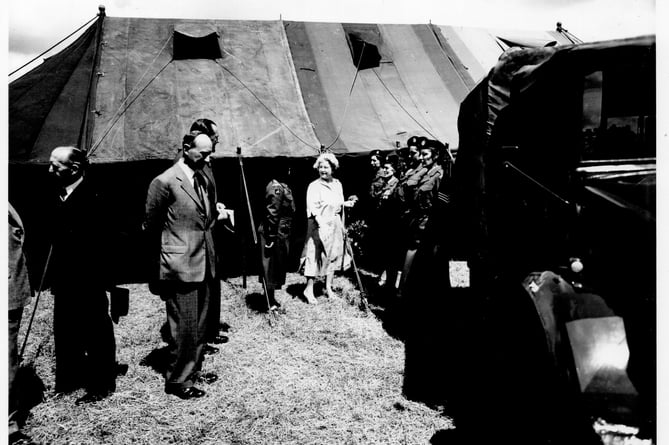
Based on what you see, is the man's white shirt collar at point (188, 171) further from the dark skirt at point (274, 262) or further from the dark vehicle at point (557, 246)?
the dark vehicle at point (557, 246)

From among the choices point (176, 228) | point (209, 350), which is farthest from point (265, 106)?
point (176, 228)

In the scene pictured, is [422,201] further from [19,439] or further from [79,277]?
[19,439]

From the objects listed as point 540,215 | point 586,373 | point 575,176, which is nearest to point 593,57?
point 575,176

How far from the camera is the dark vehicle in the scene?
233 cm

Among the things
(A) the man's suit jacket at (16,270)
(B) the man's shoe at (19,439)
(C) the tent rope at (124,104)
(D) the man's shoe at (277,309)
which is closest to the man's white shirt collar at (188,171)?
(A) the man's suit jacket at (16,270)

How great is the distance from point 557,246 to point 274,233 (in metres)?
3.85

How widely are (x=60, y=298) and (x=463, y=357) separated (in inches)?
146

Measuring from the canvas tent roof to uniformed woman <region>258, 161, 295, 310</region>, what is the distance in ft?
5.94

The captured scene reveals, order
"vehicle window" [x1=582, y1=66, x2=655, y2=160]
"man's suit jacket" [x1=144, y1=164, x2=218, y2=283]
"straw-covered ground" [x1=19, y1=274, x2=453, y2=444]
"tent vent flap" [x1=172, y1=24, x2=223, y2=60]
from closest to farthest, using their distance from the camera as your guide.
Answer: "vehicle window" [x1=582, y1=66, x2=655, y2=160]
"straw-covered ground" [x1=19, y1=274, x2=453, y2=444]
"man's suit jacket" [x1=144, y1=164, x2=218, y2=283]
"tent vent flap" [x1=172, y1=24, x2=223, y2=60]

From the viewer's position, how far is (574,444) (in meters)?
2.57

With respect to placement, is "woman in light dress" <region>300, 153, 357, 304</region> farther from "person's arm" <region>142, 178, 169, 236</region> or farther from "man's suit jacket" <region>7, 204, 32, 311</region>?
"man's suit jacket" <region>7, 204, 32, 311</region>

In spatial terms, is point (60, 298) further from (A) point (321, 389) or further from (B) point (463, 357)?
(B) point (463, 357)

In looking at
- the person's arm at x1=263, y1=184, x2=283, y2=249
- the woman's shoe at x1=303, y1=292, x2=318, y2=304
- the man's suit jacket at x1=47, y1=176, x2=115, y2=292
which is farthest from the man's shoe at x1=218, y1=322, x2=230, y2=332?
the man's suit jacket at x1=47, y1=176, x2=115, y2=292

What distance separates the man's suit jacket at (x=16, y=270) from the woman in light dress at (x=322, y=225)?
3.86 meters
